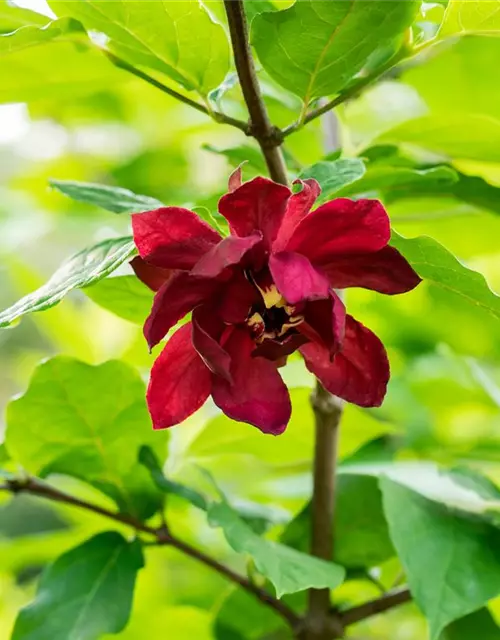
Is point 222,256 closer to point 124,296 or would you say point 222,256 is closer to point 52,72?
point 124,296

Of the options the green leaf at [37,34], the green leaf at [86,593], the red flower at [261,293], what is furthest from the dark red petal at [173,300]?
the green leaf at [86,593]

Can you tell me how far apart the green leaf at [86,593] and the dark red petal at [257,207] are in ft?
1.22

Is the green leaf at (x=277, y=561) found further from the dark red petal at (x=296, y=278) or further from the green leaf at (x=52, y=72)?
the green leaf at (x=52, y=72)

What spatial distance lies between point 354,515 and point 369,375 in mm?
293

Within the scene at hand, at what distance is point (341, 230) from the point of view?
479 millimetres

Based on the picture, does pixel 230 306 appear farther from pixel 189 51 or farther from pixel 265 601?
pixel 265 601

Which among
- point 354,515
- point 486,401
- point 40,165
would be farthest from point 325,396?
point 40,165

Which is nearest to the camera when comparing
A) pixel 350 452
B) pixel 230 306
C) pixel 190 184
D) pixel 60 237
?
pixel 230 306

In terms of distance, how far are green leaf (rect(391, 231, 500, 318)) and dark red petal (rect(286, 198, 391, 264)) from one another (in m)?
0.04

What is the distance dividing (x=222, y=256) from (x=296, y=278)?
40 mm

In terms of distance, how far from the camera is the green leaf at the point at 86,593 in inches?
27.6

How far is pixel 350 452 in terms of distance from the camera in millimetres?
983

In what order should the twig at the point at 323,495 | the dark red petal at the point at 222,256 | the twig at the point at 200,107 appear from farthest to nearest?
the twig at the point at 323,495
the twig at the point at 200,107
the dark red petal at the point at 222,256

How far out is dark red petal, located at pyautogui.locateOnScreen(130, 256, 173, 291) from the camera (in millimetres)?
511
